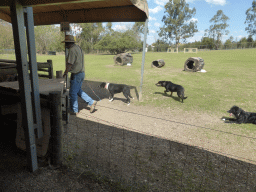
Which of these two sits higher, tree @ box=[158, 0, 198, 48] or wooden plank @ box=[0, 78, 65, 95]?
tree @ box=[158, 0, 198, 48]

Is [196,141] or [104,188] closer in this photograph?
[104,188]

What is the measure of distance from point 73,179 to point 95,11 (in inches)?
210

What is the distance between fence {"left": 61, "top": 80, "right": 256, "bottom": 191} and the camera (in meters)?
2.46

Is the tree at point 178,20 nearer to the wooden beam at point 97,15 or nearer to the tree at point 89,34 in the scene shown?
the tree at point 89,34

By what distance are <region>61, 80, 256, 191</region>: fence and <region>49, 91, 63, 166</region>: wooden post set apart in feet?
0.91

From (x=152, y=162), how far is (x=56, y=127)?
5.58 ft

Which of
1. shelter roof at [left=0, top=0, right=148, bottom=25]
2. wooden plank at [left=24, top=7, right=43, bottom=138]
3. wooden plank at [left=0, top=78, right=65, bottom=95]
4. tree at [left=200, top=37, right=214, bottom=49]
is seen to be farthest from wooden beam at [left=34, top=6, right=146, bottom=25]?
tree at [left=200, top=37, right=214, bottom=49]

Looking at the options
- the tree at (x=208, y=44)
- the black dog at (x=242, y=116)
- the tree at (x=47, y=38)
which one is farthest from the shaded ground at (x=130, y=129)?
the tree at (x=208, y=44)

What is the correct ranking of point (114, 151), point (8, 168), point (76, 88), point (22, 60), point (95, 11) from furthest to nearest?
point (95, 11) < point (76, 88) < point (114, 151) < point (8, 168) < point (22, 60)

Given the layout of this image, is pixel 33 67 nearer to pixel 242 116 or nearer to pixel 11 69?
pixel 11 69

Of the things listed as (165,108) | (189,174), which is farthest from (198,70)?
(189,174)

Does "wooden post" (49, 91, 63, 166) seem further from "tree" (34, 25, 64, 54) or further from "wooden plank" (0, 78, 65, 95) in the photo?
"tree" (34, 25, 64, 54)

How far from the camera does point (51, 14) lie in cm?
622

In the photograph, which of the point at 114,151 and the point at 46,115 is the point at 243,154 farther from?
the point at 46,115
